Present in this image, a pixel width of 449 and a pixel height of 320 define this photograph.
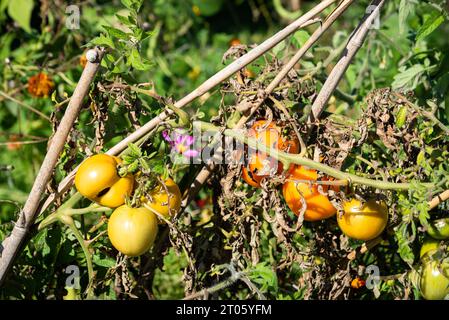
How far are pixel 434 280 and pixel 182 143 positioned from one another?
21.2 inches

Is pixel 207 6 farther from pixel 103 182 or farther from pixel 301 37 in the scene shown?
pixel 103 182

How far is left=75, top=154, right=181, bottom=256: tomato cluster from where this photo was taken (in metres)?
1.12

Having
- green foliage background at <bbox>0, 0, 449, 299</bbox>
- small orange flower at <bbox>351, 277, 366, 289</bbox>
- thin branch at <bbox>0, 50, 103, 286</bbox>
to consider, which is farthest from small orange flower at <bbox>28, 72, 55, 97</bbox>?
small orange flower at <bbox>351, 277, 366, 289</bbox>

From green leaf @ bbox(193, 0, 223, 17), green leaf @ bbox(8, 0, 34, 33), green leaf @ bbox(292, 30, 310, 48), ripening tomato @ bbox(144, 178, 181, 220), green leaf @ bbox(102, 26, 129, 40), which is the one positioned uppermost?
green leaf @ bbox(193, 0, 223, 17)

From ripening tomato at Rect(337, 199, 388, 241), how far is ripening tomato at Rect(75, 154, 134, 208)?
0.38 m

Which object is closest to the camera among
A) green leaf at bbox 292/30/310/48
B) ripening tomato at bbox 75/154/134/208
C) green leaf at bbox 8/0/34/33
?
ripening tomato at bbox 75/154/134/208

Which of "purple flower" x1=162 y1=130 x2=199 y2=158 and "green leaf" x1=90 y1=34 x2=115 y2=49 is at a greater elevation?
"green leaf" x1=90 y1=34 x2=115 y2=49

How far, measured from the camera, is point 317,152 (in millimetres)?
1227

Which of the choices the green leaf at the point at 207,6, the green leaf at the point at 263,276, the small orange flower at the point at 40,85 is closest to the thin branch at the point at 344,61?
the green leaf at the point at 263,276

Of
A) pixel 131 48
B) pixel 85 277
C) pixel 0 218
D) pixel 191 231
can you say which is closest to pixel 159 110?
pixel 131 48

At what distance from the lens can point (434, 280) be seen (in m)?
1.29

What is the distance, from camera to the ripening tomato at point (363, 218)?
122 cm

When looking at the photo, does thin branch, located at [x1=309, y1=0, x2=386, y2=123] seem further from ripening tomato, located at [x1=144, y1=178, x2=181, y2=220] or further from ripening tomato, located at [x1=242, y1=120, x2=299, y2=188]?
ripening tomato, located at [x1=144, y1=178, x2=181, y2=220]

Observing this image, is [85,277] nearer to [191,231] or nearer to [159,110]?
[191,231]
